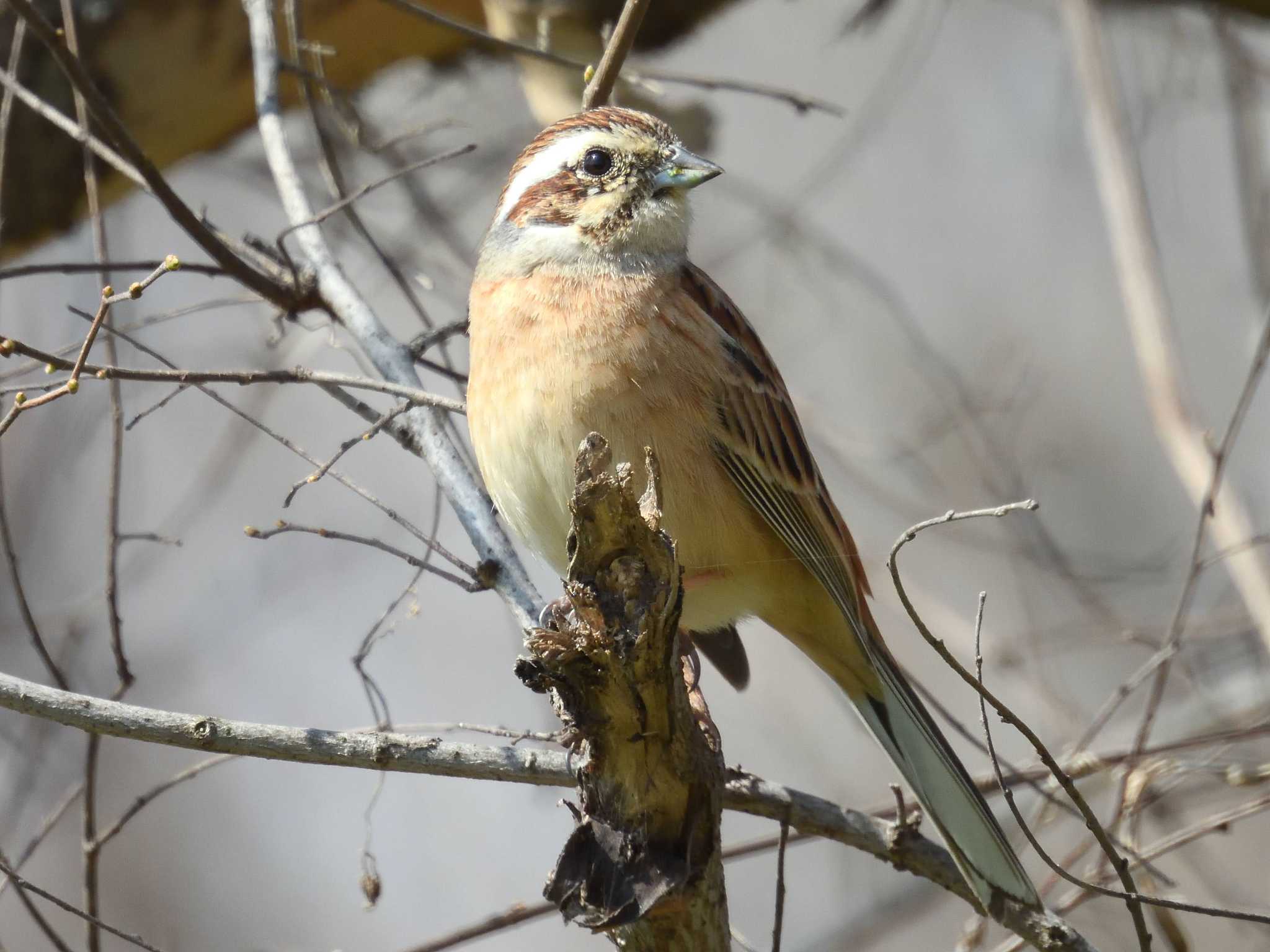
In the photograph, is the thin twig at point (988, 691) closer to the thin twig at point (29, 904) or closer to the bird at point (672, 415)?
the bird at point (672, 415)

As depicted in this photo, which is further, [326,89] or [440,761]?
[326,89]

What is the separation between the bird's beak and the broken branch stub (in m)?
1.30

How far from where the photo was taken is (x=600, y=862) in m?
2.56

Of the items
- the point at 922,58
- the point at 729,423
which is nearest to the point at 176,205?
the point at 729,423

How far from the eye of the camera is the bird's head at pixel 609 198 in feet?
11.8

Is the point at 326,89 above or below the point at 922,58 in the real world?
below

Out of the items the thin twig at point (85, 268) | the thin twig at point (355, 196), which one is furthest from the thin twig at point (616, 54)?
the thin twig at point (85, 268)

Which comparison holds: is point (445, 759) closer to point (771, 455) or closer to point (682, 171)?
point (771, 455)

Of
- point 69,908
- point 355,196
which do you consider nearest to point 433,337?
point 355,196

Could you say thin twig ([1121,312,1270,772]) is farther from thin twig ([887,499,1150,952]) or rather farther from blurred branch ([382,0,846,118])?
blurred branch ([382,0,846,118])

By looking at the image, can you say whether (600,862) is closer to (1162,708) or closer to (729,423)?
(729,423)

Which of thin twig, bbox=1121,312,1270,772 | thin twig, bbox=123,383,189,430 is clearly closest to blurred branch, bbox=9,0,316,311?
thin twig, bbox=123,383,189,430

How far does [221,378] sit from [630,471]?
44.2 inches

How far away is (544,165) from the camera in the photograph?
150 inches
